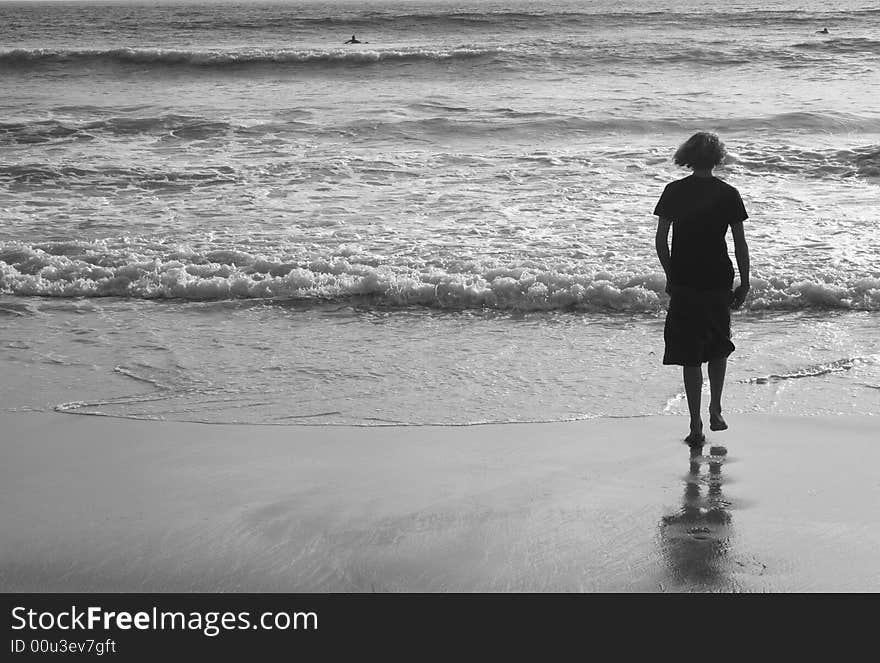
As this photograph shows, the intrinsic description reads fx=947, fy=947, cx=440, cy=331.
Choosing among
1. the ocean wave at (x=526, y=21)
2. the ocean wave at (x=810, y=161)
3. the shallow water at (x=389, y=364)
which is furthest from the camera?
the ocean wave at (x=526, y=21)

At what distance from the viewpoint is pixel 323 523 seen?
142 inches

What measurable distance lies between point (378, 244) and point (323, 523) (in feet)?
16.5

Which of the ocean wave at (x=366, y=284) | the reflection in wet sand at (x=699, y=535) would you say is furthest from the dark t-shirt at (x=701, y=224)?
the ocean wave at (x=366, y=284)

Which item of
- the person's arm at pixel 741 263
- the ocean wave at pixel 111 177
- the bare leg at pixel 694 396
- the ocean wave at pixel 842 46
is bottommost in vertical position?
the bare leg at pixel 694 396

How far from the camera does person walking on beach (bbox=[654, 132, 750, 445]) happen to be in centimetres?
427

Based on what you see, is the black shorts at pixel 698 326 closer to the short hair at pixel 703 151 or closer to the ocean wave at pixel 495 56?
the short hair at pixel 703 151

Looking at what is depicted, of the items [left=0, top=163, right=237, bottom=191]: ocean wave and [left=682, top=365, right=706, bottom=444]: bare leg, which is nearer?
[left=682, top=365, right=706, bottom=444]: bare leg

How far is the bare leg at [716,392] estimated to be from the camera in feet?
14.5

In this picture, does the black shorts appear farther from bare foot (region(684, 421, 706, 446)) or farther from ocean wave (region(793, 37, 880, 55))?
ocean wave (region(793, 37, 880, 55))

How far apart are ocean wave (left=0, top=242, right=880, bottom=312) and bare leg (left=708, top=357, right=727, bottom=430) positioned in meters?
2.22

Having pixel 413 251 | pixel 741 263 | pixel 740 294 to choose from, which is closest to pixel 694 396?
pixel 740 294

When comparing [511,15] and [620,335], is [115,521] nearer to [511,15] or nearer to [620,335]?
[620,335]

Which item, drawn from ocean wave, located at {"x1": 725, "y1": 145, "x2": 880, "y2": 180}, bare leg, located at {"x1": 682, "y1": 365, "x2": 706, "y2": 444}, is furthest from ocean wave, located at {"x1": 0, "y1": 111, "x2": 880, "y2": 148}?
bare leg, located at {"x1": 682, "y1": 365, "x2": 706, "y2": 444}

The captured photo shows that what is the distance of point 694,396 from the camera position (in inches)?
175
